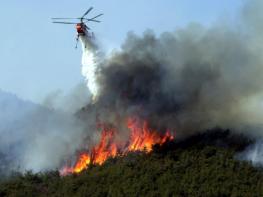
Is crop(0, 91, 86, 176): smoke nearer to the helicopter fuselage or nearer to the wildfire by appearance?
the wildfire

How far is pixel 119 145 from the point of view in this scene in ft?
436

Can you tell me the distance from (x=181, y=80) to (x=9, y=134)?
146ft

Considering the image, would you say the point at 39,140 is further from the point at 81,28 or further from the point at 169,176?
the point at 169,176

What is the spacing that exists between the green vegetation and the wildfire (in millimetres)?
4403

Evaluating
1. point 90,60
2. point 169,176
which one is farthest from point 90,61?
point 169,176

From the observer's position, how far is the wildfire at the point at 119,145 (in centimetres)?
13050

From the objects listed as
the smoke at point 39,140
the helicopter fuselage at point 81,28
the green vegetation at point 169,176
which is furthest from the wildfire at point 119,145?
the helicopter fuselage at point 81,28

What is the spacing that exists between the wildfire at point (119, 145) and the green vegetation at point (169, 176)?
14.4 ft

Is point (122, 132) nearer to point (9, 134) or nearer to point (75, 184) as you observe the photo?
point (75, 184)

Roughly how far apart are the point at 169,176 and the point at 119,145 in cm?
2251

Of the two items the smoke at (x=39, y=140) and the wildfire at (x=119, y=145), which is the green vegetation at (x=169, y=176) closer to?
the wildfire at (x=119, y=145)

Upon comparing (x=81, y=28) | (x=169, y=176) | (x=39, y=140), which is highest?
(x=81, y=28)

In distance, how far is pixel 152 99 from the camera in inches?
5423

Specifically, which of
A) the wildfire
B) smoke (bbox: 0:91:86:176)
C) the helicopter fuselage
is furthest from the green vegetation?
the helicopter fuselage
